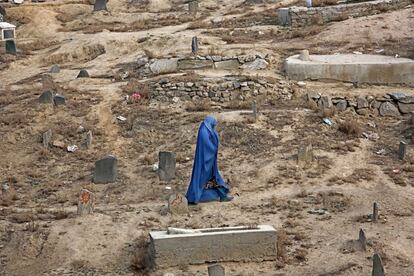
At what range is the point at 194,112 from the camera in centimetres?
1535

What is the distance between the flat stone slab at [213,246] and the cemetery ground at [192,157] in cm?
12

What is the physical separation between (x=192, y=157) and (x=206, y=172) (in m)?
2.38

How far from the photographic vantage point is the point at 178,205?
10609mm

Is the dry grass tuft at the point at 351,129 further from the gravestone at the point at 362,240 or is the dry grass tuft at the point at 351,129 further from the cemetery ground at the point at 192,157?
the gravestone at the point at 362,240

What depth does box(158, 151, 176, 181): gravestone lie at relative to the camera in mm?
12414

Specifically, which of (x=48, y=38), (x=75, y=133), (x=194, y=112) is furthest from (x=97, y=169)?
(x=48, y=38)

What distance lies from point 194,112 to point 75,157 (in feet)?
9.84

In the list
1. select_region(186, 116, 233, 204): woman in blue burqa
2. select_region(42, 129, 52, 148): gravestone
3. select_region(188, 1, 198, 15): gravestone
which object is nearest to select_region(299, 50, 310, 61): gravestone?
select_region(42, 129, 52, 148): gravestone

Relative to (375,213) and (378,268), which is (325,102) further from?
(378,268)

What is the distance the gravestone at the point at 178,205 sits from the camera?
10.6m

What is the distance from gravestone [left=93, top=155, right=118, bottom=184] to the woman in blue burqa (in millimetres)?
2028

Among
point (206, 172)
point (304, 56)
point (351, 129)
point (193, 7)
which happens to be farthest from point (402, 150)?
point (193, 7)

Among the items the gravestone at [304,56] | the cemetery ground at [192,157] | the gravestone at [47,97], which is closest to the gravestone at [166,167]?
the cemetery ground at [192,157]

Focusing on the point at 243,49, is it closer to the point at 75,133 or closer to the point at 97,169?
the point at 75,133
